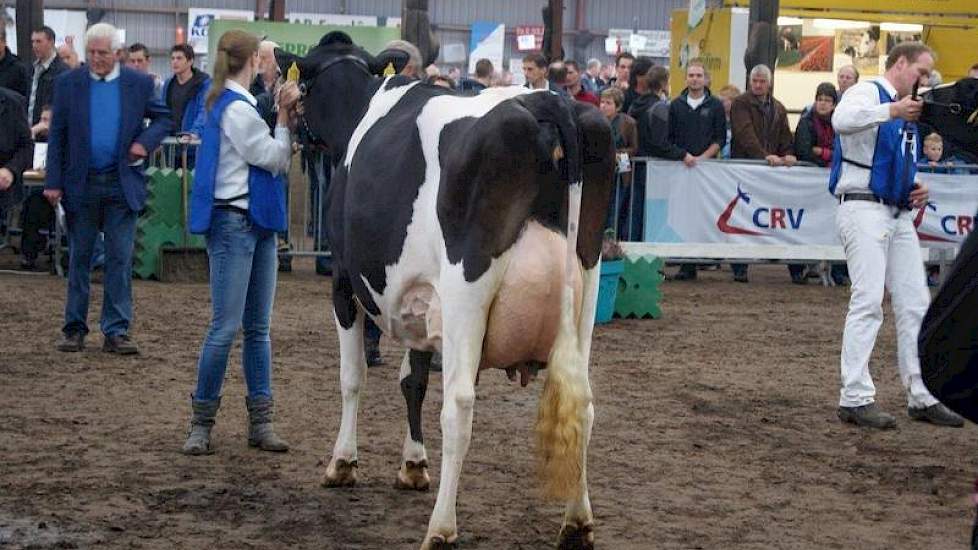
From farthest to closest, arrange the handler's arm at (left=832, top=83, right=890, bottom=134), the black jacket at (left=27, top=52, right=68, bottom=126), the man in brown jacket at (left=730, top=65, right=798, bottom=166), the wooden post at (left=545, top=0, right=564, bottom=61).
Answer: the wooden post at (left=545, top=0, right=564, bottom=61)
the man in brown jacket at (left=730, top=65, right=798, bottom=166)
the black jacket at (left=27, top=52, right=68, bottom=126)
the handler's arm at (left=832, top=83, right=890, bottom=134)

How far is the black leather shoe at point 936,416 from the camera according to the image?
9.20 meters

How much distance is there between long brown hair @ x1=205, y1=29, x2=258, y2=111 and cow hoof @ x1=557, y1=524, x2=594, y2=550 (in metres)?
2.98

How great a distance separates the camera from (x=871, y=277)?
896cm

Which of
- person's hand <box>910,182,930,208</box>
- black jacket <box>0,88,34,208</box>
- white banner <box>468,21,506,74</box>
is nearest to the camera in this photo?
person's hand <box>910,182,930,208</box>

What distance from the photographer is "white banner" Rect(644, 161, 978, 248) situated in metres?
16.2

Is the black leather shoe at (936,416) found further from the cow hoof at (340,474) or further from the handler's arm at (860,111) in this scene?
the cow hoof at (340,474)

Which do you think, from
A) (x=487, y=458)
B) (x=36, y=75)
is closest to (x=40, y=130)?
(x=36, y=75)

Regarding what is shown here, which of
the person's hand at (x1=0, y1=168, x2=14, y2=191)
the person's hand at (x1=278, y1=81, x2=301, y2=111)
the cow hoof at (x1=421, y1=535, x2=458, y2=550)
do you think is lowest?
the cow hoof at (x1=421, y1=535, x2=458, y2=550)

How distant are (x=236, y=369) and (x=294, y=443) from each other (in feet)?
8.04

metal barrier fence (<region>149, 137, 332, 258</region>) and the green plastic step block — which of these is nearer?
the green plastic step block

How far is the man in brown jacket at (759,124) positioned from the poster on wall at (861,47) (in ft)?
23.5

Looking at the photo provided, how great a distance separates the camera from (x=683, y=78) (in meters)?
A: 22.0

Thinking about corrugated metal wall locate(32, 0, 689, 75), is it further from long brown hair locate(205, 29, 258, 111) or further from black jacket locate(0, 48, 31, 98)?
long brown hair locate(205, 29, 258, 111)

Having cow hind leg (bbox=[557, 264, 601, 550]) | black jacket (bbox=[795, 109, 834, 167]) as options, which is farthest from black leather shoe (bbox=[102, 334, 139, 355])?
black jacket (bbox=[795, 109, 834, 167])
